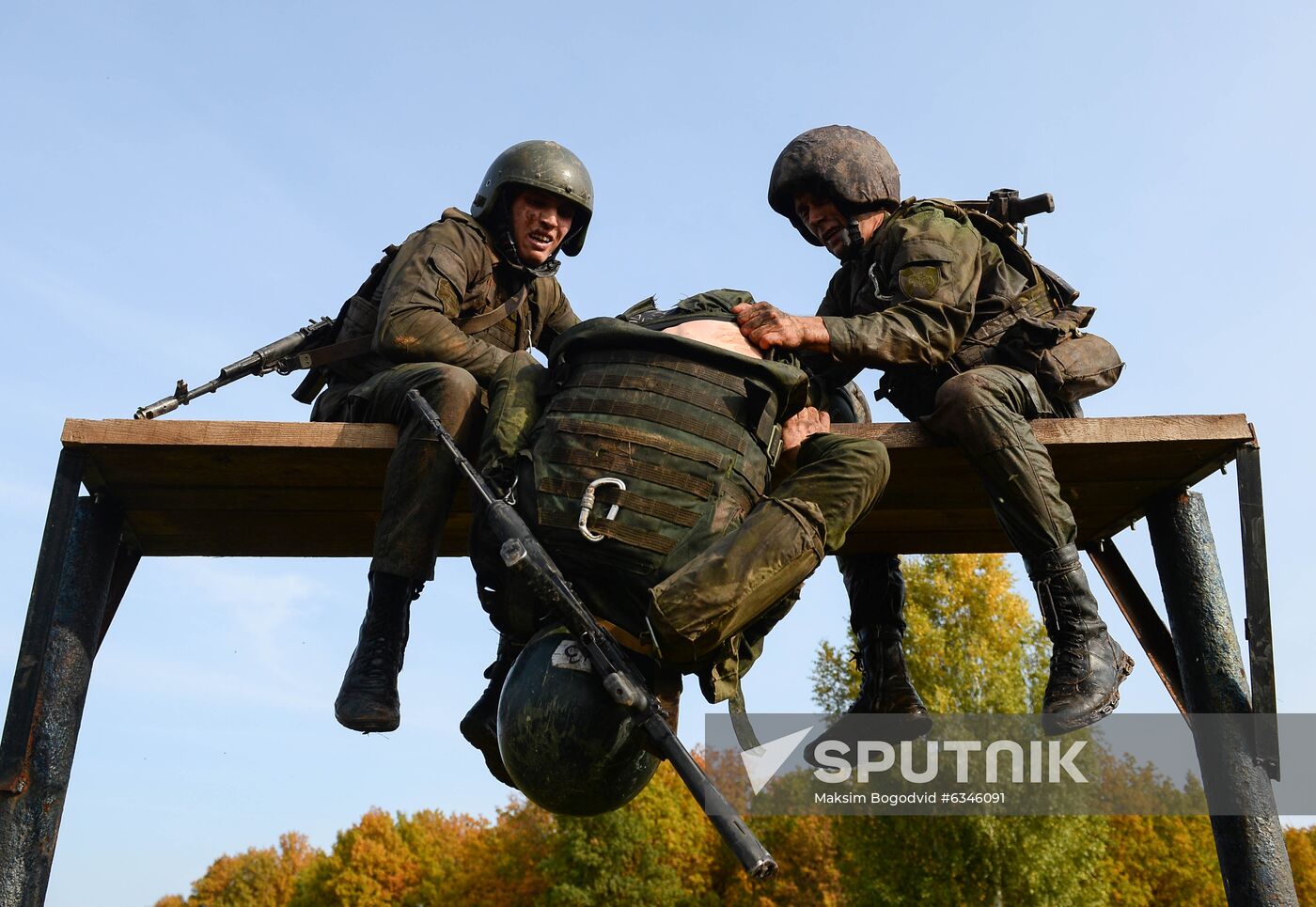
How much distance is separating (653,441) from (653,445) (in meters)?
0.02

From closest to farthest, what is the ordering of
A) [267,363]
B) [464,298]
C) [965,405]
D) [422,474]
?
1. [422,474]
2. [965,405]
3. [464,298]
4. [267,363]

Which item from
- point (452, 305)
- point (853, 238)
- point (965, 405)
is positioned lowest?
point (965, 405)

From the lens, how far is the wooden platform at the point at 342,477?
6.05 meters

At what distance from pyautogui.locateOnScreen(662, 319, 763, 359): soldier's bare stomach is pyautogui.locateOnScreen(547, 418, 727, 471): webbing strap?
0.60 m

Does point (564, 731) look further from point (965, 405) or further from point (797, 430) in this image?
point (965, 405)

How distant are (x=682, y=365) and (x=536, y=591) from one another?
111cm

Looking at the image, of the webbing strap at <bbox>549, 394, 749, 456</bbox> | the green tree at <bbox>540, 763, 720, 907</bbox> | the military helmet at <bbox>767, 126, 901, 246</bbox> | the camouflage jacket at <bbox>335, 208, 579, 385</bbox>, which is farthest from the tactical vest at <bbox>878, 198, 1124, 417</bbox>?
the green tree at <bbox>540, 763, 720, 907</bbox>

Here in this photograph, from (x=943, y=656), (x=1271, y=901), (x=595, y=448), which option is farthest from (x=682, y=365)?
(x=943, y=656)

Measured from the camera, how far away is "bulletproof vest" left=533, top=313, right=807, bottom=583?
201 inches

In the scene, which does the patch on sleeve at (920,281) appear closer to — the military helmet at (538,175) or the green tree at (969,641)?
the military helmet at (538,175)

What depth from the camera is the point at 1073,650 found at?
5.96m

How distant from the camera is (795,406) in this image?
18.5 ft

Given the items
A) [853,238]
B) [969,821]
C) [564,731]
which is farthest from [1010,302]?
[969,821]

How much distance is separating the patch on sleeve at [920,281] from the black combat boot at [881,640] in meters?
1.98
